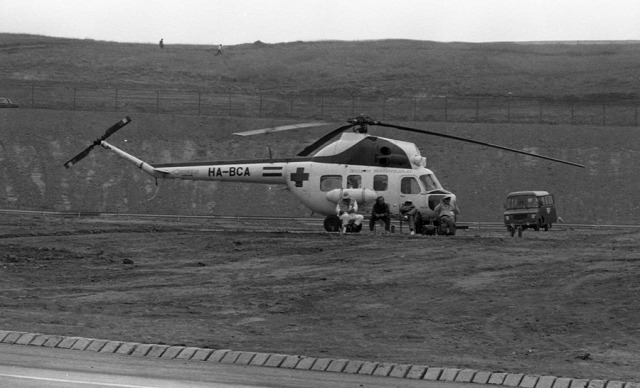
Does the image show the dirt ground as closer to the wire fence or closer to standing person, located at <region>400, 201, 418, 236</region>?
standing person, located at <region>400, 201, 418, 236</region>

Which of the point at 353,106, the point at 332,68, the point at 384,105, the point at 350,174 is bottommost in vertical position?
the point at 350,174

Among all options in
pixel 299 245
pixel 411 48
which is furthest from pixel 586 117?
pixel 299 245

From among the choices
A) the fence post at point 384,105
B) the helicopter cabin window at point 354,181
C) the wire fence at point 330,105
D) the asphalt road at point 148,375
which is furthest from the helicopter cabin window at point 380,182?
the fence post at point 384,105

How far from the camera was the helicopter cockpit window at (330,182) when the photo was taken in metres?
34.3

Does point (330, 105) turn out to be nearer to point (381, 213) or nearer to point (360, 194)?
point (360, 194)

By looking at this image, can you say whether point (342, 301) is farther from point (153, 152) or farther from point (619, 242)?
point (153, 152)

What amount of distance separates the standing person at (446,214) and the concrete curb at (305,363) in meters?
19.2

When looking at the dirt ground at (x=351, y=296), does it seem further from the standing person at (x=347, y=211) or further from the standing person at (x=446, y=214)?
the standing person at (x=347, y=211)

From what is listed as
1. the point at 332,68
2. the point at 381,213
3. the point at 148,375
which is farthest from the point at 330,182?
the point at 332,68

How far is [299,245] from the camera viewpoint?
29156 millimetres

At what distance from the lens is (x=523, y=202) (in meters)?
42.9

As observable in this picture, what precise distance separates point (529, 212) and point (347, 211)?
1060 centimetres

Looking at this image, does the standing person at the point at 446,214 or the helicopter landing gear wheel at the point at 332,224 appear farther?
the helicopter landing gear wheel at the point at 332,224

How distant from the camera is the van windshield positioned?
140ft
